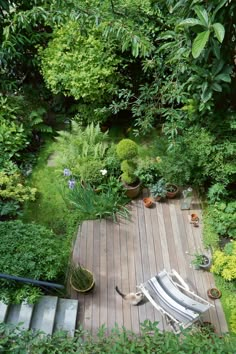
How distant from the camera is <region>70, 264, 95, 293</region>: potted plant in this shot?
447cm

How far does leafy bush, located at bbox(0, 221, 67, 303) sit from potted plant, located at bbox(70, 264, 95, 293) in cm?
20

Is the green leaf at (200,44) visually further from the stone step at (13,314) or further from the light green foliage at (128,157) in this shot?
the stone step at (13,314)

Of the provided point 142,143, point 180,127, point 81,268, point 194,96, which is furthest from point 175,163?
point 81,268

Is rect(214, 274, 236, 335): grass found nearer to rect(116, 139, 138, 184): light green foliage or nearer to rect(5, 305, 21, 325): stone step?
rect(116, 139, 138, 184): light green foliage

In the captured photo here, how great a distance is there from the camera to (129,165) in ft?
17.6

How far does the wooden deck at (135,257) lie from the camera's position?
14.4 ft

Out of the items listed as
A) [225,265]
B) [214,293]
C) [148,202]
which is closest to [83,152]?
[148,202]

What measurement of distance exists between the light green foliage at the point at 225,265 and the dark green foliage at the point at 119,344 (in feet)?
3.31

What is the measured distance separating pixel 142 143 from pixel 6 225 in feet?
9.67

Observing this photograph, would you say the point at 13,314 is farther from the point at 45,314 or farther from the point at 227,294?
the point at 227,294

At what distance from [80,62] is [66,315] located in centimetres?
365

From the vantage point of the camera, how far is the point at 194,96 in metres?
4.55

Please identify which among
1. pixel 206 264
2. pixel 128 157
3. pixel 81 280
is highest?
pixel 128 157

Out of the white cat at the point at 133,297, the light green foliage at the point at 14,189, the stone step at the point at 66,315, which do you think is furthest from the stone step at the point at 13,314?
the light green foliage at the point at 14,189
